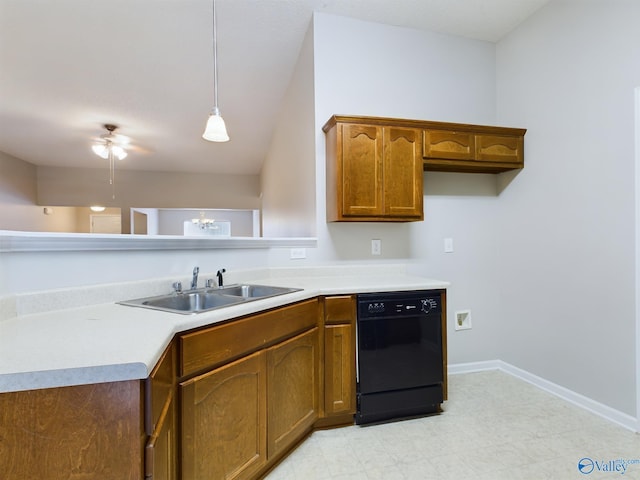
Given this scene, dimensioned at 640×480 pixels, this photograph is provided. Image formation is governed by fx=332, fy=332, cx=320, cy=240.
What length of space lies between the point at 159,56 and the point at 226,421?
10.1 feet

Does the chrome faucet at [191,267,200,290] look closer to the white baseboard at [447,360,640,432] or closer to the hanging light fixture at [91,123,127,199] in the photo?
the white baseboard at [447,360,640,432]

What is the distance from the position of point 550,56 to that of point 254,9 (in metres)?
2.21

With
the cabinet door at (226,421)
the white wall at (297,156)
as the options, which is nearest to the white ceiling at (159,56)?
the white wall at (297,156)

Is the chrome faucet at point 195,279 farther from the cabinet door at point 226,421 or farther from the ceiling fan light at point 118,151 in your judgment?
the ceiling fan light at point 118,151

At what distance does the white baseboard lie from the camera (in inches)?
77.3

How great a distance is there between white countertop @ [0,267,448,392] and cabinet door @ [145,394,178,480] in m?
0.20

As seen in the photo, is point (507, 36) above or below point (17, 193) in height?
above

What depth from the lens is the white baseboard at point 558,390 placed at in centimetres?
196

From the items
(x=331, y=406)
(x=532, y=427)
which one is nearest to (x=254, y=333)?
(x=331, y=406)

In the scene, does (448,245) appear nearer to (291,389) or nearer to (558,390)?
(558,390)

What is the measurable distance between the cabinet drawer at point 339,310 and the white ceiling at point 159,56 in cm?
214

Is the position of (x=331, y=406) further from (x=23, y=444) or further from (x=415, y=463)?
(x=23, y=444)

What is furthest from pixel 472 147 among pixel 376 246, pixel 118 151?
pixel 118 151

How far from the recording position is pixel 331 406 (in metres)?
1.95
